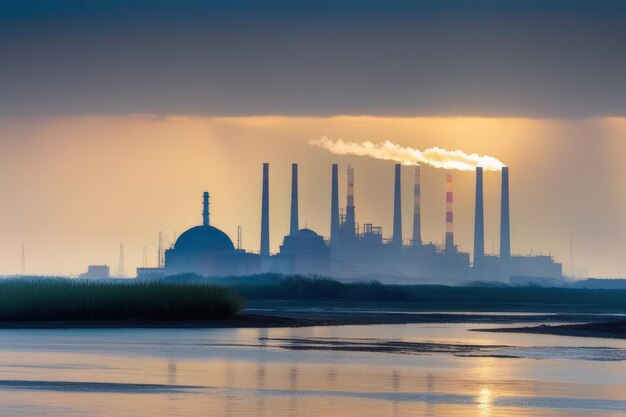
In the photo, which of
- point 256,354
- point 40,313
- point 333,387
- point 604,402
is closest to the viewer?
point 604,402

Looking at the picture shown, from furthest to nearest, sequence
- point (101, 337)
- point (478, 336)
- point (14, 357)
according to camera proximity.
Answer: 1. point (478, 336)
2. point (101, 337)
3. point (14, 357)

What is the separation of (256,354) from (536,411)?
1896cm

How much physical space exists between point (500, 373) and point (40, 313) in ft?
124

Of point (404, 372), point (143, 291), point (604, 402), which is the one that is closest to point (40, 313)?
point (143, 291)

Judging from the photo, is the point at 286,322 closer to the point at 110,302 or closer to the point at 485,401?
the point at 110,302

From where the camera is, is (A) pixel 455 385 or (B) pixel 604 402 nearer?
(B) pixel 604 402

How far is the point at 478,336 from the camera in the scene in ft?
218

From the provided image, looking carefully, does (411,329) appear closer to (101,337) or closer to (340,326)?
(340,326)

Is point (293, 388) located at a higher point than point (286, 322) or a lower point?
lower

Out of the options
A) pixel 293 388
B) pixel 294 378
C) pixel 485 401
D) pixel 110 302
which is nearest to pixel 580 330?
pixel 110 302

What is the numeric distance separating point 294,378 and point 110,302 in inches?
1544

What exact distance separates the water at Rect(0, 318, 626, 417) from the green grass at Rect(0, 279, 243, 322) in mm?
14595

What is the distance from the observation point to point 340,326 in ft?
253

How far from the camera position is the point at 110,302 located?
78812 mm
